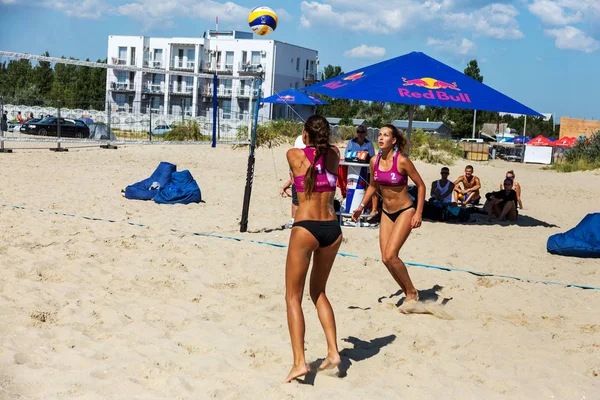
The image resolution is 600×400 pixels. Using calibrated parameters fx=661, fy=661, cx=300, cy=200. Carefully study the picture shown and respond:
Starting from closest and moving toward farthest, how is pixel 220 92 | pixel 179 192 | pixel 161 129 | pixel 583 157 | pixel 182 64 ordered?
pixel 179 192 → pixel 161 129 → pixel 583 157 → pixel 220 92 → pixel 182 64

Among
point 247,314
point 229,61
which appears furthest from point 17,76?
point 247,314

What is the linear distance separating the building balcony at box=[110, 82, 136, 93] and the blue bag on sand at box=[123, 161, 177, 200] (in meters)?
38.1

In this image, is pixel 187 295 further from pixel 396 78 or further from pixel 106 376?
pixel 396 78

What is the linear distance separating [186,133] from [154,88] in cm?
3177

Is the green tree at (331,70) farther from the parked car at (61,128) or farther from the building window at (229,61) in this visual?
the parked car at (61,128)

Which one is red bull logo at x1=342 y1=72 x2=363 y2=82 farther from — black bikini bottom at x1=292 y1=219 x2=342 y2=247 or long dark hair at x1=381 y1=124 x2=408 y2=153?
black bikini bottom at x1=292 y1=219 x2=342 y2=247

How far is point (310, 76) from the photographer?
60.2m

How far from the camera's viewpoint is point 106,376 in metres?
3.32

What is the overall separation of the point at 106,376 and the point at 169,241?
3130 millimetres

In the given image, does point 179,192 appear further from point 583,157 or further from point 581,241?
point 583,157

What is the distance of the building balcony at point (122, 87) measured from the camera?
46.9 metres

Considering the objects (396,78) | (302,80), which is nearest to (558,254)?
(396,78)

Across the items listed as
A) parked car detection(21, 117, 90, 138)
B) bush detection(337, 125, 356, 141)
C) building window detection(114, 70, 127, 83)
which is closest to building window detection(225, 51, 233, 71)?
building window detection(114, 70, 127, 83)

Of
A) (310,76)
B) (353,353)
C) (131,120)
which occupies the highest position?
(310,76)
